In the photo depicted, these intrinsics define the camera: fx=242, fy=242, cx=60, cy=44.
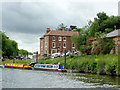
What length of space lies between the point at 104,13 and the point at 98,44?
29.0 metres

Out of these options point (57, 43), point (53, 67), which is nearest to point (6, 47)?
point (57, 43)

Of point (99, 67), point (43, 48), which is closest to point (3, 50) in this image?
point (43, 48)

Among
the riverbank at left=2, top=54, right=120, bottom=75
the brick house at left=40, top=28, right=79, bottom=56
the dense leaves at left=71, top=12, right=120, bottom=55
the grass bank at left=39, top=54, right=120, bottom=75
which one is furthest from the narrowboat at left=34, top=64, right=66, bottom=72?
the brick house at left=40, top=28, right=79, bottom=56

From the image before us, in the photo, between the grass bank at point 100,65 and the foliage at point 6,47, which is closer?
the grass bank at point 100,65

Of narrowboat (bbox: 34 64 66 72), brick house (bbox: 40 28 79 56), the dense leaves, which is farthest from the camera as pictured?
brick house (bbox: 40 28 79 56)

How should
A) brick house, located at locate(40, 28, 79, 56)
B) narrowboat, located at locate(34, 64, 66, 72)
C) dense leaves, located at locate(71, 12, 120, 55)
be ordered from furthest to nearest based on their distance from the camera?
brick house, located at locate(40, 28, 79, 56), dense leaves, located at locate(71, 12, 120, 55), narrowboat, located at locate(34, 64, 66, 72)

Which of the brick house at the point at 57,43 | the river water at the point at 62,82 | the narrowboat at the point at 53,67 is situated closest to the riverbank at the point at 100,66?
the narrowboat at the point at 53,67

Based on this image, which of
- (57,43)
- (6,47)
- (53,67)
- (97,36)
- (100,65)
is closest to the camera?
(100,65)

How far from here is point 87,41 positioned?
6306 centimetres

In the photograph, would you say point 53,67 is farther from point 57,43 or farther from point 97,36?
point 57,43

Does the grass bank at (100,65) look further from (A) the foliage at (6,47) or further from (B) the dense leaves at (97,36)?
(A) the foliage at (6,47)

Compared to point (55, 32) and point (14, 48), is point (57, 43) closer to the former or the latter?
point (55, 32)

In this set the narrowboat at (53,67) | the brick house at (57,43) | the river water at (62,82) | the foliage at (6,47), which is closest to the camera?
the river water at (62,82)

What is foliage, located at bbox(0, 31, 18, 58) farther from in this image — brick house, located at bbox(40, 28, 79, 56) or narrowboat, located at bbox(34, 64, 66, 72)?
narrowboat, located at bbox(34, 64, 66, 72)
